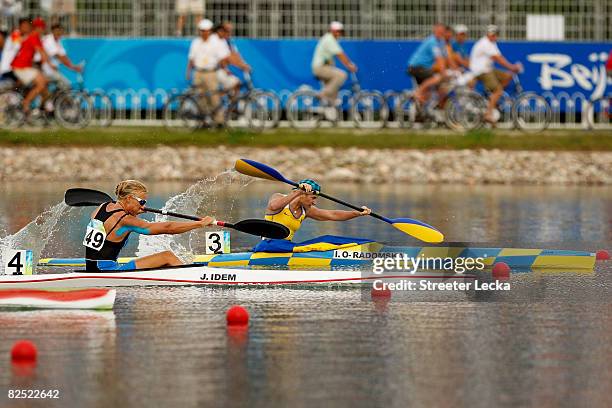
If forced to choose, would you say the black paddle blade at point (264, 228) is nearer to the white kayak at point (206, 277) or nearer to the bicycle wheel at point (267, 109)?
the white kayak at point (206, 277)

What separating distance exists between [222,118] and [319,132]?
209 cm

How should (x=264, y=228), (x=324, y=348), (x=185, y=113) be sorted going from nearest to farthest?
(x=324, y=348)
(x=264, y=228)
(x=185, y=113)

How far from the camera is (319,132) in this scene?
107 feet

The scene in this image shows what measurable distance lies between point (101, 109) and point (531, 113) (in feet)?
30.6

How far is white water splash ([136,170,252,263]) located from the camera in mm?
18859

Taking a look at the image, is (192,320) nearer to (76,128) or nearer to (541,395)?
(541,395)

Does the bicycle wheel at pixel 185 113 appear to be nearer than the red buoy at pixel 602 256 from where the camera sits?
No

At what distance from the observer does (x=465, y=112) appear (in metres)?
32.6

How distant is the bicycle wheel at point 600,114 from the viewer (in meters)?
33.8

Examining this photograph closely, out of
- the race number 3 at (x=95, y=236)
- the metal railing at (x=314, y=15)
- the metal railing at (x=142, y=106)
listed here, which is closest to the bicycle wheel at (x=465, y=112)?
the metal railing at (x=142, y=106)

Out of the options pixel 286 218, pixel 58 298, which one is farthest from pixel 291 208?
pixel 58 298

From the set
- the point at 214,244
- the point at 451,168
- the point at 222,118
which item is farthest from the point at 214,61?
the point at 214,244

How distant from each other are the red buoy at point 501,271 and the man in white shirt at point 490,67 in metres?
15.8

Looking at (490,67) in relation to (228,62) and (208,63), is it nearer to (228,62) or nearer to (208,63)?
(228,62)
